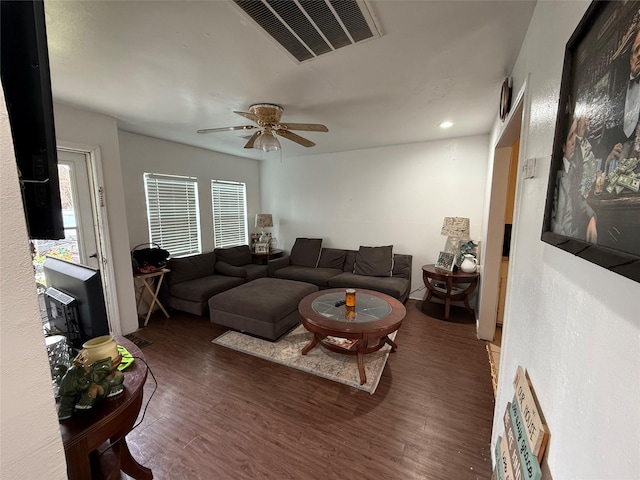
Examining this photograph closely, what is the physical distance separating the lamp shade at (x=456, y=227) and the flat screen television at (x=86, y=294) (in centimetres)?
365

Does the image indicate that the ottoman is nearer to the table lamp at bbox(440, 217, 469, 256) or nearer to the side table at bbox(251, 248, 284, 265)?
the side table at bbox(251, 248, 284, 265)

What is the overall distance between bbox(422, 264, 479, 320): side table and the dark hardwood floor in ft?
2.60

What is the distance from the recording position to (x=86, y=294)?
1.13 metres

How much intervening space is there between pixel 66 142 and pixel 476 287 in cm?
490

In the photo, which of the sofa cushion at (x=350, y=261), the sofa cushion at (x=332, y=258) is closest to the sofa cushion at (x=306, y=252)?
the sofa cushion at (x=332, y=258)

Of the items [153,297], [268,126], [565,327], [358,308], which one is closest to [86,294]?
[565,327]

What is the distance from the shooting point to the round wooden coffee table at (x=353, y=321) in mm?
2131

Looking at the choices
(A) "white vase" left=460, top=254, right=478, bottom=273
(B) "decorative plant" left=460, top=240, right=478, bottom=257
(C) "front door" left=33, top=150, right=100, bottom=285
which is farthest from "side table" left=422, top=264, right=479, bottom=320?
(C) "front door" left=33, top=150, right=100, bottom=285

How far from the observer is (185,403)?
1.96 meters

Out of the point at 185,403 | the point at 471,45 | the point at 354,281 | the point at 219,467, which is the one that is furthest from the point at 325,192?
the point at 219,467

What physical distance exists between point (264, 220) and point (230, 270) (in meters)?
1.33

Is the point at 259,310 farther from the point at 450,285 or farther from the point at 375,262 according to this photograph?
the point at 450,285

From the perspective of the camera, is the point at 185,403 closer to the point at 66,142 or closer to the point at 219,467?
the point at 219,467

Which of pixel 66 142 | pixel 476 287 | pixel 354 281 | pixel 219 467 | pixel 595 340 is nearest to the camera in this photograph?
pixel 595 340
